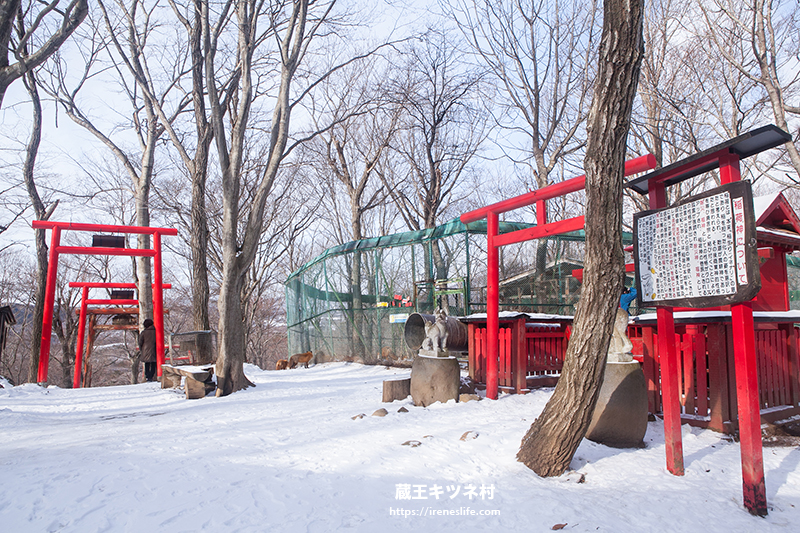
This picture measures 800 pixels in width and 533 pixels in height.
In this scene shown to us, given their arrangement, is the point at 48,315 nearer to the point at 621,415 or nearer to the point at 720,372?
the point at 621,415

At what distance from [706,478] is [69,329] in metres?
25.8

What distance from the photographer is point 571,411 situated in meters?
3.91

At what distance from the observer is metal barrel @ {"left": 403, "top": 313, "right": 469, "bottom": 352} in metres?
8.47

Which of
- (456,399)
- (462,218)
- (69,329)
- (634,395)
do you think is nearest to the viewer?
(634,395)

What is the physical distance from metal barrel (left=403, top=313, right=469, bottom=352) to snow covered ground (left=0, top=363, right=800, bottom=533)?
7.85 ft

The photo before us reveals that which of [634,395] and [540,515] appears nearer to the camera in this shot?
[540,515]

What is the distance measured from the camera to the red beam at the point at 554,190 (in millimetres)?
5543

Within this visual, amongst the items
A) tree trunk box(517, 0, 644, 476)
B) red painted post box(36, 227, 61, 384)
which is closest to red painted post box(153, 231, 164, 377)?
red painted post box(36, 227, 61, 384)

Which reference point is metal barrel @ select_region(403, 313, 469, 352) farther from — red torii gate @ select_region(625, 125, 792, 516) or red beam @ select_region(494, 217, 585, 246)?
red torii gate @ select_region(625, 125, 792, 516)

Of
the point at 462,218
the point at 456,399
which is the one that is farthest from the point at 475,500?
the point at 462,218

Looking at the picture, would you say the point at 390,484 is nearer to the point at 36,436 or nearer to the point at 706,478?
the point at 706,478

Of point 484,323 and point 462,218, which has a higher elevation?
point 462,218

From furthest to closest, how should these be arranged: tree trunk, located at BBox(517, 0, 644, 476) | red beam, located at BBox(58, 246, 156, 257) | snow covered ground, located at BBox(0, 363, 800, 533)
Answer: red beam, located at BBox(58, 246, 156, 257) < tree trunk, located at BBox(517, 0, 644, 476) < snow covered ground, located at BBox(0, 363, 800, 533)

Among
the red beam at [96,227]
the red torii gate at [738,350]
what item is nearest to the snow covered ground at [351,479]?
the red torii gate at [738,350]
